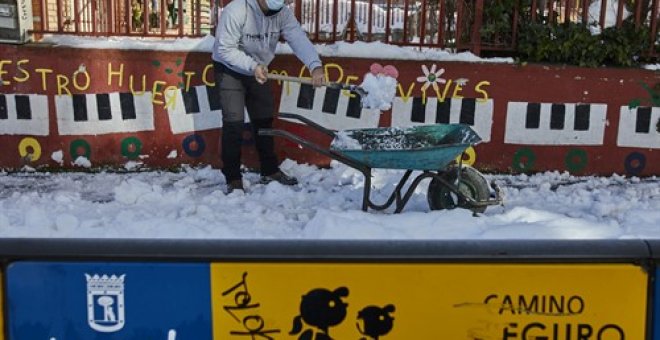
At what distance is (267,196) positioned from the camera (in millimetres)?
6395

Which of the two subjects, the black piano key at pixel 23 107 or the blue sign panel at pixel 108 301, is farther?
the black piano key at pixel 23 107

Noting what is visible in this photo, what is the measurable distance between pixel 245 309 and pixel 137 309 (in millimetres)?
321

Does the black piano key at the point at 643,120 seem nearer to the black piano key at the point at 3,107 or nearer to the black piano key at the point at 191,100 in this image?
the black piano key at the point at 191,100

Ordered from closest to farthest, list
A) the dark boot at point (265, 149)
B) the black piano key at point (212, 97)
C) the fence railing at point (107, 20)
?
1. the dark boot at point (265, 149)
2. the black piano key at point (212, 97)
3. the fence railing at point (107, 20)

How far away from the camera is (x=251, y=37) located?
20.5 ft

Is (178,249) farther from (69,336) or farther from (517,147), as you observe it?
(517,147)

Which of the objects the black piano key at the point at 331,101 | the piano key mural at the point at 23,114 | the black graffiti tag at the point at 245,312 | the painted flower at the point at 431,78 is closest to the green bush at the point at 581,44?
the painted flower at the point at 431,78

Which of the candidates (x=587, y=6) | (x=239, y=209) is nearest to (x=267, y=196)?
(x=239, y=209)

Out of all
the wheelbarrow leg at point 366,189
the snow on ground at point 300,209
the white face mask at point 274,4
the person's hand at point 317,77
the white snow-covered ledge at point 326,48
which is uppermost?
the white face mask at point 274,4

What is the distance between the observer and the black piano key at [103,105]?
733 cm

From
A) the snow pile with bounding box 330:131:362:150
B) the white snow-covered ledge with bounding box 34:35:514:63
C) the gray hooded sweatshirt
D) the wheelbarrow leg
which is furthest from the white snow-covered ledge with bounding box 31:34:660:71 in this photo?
the wheelbarrow leg

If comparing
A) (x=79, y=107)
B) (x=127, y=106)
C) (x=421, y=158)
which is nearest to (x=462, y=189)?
(x=421, y=158)

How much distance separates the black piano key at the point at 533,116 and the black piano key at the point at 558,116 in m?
0.13

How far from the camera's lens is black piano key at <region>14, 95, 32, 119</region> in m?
7.26
